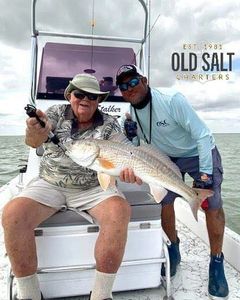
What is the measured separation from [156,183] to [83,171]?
2.04 feet

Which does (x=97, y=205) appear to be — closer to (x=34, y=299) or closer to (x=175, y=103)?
(x=34, y=299)

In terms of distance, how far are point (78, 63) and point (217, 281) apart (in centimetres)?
319

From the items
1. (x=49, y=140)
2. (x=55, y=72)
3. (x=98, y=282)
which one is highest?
(x=55, y=72)

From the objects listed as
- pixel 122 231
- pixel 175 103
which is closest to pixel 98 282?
pixel 122 231

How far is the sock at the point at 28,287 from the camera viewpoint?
2.39 metres

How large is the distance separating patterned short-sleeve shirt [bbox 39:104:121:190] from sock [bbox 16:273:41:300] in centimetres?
77

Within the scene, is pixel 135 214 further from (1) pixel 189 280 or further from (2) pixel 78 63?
(2) pixel 78 63

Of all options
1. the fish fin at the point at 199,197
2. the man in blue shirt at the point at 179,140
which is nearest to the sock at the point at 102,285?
the fish fin at the point at 199,197

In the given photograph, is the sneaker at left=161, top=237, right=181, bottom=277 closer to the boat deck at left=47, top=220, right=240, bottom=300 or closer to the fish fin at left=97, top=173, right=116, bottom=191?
the boat deck at left=47, top=220, right=240, bottom=300

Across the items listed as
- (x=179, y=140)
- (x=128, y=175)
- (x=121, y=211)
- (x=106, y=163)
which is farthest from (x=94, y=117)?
(x=121, y=211)

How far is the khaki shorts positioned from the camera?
2695 mm

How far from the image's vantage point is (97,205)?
2.69 m

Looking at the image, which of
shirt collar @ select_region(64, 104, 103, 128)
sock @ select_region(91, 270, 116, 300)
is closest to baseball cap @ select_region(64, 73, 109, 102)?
shirt collar @ select_region(64, 104, 103, 128)

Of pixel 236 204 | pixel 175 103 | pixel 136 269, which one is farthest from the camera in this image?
pixel 236 204
